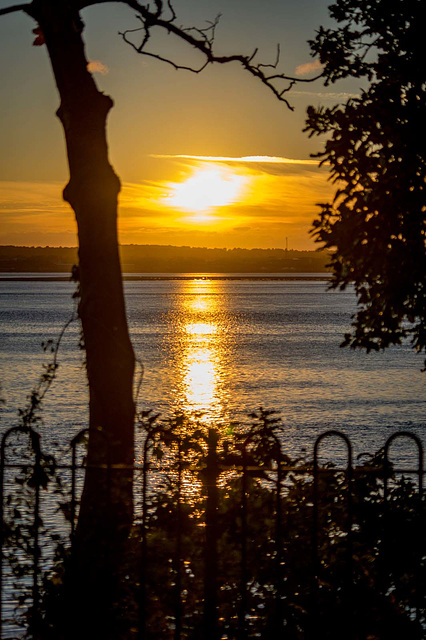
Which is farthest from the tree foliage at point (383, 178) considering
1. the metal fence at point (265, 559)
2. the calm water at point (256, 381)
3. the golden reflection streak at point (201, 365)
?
the golden reflection streak at point (201, 365)

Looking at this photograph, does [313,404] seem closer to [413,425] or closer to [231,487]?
[413,425]

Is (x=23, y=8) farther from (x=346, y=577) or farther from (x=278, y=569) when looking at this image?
(x=346, y=577)

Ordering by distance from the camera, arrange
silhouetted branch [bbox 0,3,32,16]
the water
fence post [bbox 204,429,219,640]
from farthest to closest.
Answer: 1. the water
2. silhouetted branch [bbox 0,3,32,16]
3. fence post [bbox 204,429,219,640]

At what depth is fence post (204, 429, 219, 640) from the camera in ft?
19.3

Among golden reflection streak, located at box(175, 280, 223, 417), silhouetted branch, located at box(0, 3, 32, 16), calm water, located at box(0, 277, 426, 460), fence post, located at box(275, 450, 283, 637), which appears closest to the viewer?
fence post, located at box(275, 450, 283, 637)

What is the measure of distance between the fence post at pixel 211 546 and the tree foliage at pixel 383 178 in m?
2.69

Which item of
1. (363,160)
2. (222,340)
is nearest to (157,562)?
(363,160)

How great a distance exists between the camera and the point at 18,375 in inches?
1711

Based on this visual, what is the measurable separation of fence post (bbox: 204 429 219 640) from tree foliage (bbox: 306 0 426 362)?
2.69 metres

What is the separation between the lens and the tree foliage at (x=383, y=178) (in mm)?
7715

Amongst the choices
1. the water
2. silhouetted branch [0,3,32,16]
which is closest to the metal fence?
the water

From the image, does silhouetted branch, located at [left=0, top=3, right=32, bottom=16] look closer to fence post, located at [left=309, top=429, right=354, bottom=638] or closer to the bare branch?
the bare branch

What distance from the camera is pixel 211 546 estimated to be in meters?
6.07

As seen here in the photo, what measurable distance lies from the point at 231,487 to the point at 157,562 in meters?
0.95
